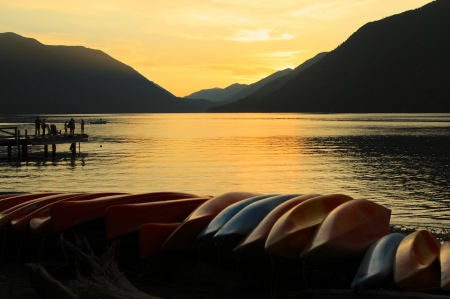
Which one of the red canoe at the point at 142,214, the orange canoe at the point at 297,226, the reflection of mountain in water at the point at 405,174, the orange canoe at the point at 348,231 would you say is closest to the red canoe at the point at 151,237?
the red canoe at the point at 142,214

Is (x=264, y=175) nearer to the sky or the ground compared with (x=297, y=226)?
nearer to the ground

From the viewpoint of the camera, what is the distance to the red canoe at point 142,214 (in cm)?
948

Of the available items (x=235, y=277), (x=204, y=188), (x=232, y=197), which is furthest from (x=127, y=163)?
(x=235, y=277)

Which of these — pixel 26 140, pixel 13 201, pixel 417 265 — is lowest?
pixel 26 140

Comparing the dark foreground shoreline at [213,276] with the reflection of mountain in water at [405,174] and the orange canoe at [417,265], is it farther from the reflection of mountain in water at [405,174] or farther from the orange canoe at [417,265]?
the reflection of mountain in water at [405,174]

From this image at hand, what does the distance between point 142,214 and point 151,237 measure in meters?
0.95

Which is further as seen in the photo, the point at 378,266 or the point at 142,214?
the point at 142,214

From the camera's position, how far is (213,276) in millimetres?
8648

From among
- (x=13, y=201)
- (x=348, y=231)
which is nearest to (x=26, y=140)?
(x=13, y=201)

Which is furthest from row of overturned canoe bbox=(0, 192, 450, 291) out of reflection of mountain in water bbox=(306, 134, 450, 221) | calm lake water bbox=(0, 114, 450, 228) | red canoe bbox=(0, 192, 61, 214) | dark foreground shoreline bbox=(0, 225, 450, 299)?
reflection of mountain in water bbox=(306, 134, 450, 221)

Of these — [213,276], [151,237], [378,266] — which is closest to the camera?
[378,266]

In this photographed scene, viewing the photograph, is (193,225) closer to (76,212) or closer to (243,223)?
(243,223)

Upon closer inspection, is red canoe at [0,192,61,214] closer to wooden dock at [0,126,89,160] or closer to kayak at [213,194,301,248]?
kayak at [213,194,301,248]

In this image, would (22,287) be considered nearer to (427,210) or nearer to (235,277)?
(235,277)
